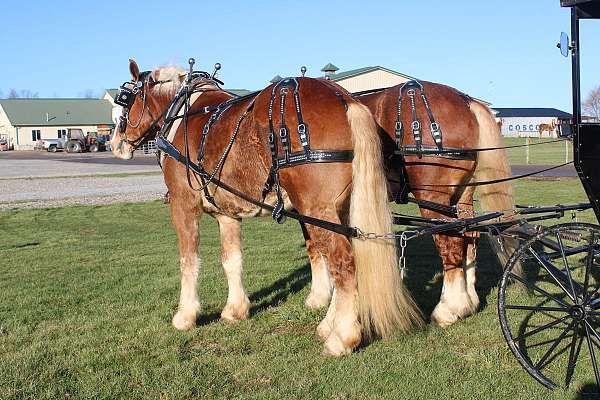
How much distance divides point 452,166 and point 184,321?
307 cm

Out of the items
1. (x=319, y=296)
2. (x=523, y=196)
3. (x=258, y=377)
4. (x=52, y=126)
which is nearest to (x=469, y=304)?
(x=319, y=296)

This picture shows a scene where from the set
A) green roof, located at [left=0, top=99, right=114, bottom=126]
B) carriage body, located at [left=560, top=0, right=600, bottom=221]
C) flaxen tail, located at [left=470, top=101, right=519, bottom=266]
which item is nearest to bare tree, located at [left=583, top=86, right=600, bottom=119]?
carriage body, located at [left=560, top=0, right=600, bottom=221]

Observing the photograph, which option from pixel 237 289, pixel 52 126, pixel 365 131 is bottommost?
pixel 237 289

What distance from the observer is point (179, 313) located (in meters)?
6.23

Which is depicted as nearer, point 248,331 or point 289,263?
point 248,331

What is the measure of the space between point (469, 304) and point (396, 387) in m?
2.08

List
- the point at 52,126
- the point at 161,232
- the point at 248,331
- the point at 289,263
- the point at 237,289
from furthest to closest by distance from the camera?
the point at 52,126, the point at 161,232, the point at 289,263, the point at 237,289, the point at 248,331

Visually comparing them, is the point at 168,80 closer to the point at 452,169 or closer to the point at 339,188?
the point at 339,188

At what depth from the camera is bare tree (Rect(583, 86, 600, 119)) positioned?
479 cm

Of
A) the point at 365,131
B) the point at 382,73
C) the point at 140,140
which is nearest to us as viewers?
the point at 365,131

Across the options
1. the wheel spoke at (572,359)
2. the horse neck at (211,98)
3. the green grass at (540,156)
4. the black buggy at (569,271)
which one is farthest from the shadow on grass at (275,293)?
the green grass at (540,156)

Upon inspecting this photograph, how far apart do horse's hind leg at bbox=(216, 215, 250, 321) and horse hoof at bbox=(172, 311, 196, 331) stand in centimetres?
39

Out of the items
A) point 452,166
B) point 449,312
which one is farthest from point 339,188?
point 449,312

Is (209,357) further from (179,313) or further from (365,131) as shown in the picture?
(365,131)
